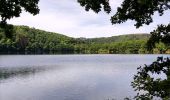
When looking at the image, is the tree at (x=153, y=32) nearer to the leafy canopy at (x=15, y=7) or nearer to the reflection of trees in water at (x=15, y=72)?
the leafy canopy at (x=15, y=7)

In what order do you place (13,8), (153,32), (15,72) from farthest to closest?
(15,72) → (153,32) → (13,8)

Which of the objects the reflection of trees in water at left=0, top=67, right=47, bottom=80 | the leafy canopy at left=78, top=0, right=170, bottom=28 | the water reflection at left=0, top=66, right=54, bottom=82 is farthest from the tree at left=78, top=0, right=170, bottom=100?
the reflection of trees in water at left=0, top=67, right=47, bottom=80

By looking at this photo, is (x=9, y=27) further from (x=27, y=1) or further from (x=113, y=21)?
(x=113, y=21)

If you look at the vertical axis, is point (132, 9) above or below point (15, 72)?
above

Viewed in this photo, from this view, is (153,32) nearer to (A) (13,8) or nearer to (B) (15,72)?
(A) (13,8)

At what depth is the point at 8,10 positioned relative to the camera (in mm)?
8445

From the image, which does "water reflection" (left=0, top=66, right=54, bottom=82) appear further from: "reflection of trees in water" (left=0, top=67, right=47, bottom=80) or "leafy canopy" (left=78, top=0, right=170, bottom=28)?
"leafy canopy" (left=78, top=0, right=170, bottom=28)

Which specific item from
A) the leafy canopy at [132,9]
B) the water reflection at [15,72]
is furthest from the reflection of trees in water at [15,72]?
the leafy canopy at [132,9]

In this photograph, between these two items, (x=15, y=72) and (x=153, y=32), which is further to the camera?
(x=15, y=72)

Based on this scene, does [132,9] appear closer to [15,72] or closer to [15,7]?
[15,7]

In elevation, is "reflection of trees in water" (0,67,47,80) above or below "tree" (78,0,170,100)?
below

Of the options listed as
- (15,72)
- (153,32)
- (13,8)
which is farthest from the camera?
(15,72)

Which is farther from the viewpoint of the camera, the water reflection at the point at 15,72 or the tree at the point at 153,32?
the water reflection at the point at 15,72

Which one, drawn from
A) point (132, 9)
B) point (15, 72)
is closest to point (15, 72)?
point (15, 72)
